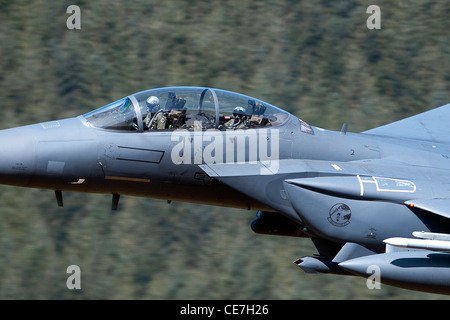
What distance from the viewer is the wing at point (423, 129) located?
37.4 feet

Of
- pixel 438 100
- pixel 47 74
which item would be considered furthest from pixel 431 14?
pixel 47 74

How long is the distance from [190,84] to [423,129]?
640 cm

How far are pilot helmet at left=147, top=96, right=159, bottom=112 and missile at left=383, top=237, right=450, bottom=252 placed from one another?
3.33m

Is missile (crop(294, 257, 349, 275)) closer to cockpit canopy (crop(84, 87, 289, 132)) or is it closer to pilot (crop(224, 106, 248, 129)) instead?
cockpit canopy (crop(84, 87, 289, 132))

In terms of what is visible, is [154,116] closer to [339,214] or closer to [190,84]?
[339,214]

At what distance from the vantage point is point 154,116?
28.9ft

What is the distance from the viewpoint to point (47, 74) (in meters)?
16.3

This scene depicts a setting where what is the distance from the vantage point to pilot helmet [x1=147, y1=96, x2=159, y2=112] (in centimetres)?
883
